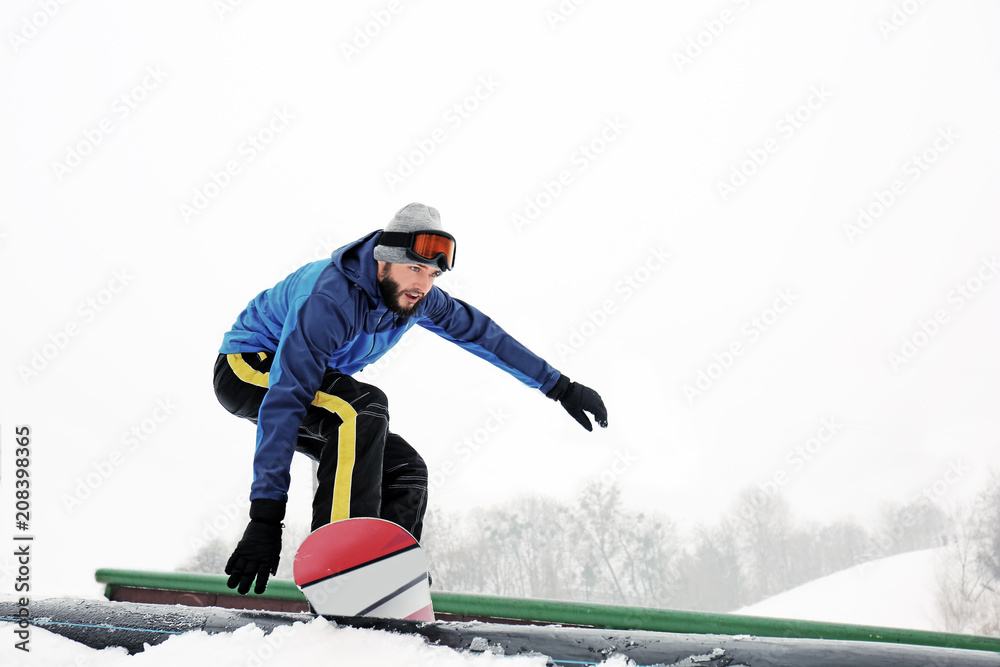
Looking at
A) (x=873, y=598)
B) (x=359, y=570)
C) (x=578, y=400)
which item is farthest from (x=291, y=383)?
(x=873, y=598)

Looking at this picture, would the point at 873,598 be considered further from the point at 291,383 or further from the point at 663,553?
the point at 291,383

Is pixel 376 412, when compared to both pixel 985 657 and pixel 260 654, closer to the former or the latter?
pixel 260 654

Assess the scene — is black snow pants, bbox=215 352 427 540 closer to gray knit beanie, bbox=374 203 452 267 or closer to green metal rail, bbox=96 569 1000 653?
gray knit beanie, bbox=374 203 452 267

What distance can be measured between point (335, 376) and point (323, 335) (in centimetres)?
21

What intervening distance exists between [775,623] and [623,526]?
29622 mm

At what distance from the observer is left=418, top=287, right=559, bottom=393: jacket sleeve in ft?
9.07

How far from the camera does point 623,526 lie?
30.7 metres

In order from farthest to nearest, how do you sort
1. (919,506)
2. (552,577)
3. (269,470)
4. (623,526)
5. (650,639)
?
1. (919,506)
2. (623,526)
3. (552,577)
4. (269,470)
5. (650,639)

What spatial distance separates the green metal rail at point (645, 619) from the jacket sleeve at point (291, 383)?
40.6 inches

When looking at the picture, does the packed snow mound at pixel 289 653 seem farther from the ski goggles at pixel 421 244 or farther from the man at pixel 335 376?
the ski goggles at pixel 421 244

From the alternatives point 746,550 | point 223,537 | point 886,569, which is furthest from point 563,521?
point 223,537

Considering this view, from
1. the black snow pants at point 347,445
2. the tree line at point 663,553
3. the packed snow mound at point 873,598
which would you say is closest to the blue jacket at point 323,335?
the black snow pants at point 347,445

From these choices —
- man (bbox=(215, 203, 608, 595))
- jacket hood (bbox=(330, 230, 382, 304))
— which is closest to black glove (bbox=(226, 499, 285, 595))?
man (bbox=(215, 203, 608, 595))

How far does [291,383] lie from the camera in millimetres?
1902
